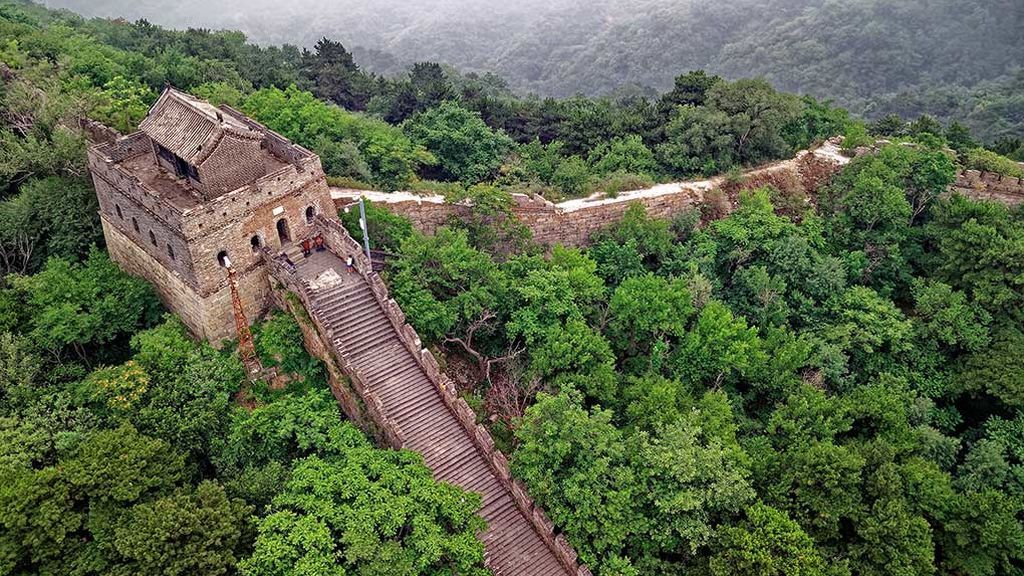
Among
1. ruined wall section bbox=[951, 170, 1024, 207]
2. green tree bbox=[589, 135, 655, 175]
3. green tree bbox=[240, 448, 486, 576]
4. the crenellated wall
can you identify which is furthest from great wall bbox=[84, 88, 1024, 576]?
ruined wall section bbox=[951, 170, 1024, 207]

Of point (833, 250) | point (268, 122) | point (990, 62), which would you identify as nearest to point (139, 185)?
point (268, 122)

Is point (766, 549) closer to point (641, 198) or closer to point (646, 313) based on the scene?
point (646, 313)

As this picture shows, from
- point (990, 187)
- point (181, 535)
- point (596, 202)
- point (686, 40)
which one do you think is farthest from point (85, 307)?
point (686, 40)

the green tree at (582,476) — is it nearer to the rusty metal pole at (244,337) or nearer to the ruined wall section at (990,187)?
the rusty metal pole at (244,337)

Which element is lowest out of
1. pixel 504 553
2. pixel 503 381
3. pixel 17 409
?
pixel 504 553

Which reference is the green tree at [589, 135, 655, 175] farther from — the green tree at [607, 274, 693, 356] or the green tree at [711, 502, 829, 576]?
the green tree at [711, 502, 829, 576]

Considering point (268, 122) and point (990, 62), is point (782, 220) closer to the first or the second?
point (268, 122)
